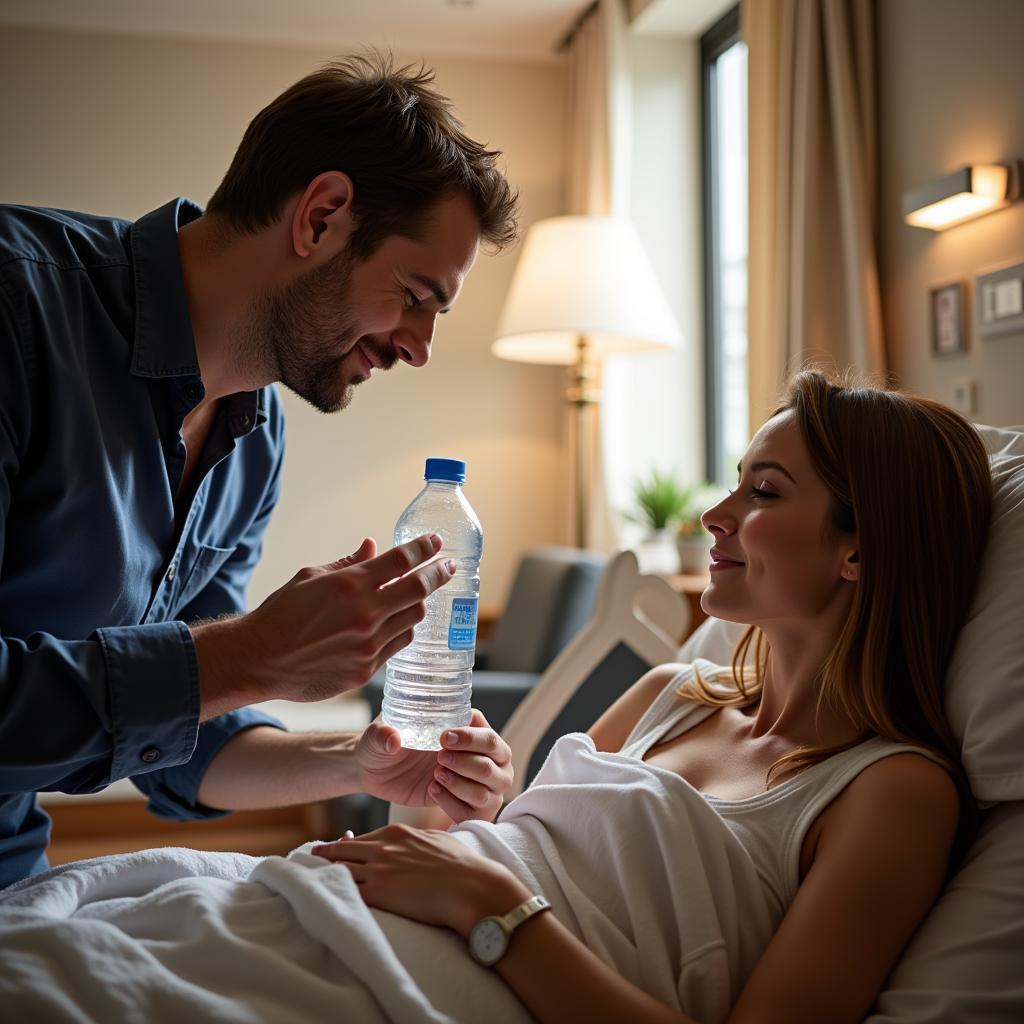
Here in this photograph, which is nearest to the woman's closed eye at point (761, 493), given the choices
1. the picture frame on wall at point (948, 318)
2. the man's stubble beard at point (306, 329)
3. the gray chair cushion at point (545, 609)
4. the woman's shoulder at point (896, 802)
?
the woman's shoulder at point (896, 802)

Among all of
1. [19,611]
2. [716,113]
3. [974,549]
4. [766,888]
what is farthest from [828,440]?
[716,113]

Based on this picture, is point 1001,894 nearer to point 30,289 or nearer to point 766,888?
point 766,888

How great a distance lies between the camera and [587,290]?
4.14 metres

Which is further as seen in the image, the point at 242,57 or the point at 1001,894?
the point at 242,57

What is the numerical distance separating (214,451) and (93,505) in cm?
28

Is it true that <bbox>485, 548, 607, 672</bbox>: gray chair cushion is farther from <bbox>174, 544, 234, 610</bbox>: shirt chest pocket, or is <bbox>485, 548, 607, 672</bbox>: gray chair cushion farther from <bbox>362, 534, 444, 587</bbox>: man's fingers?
<bbox>362, 534, 444, 587</bbox>: man's fingers

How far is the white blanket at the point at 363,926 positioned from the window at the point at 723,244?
3.75m

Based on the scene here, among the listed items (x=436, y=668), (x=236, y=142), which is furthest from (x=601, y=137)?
(x=436, y=668)

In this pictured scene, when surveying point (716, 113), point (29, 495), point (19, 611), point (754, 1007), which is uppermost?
point (716, 113)

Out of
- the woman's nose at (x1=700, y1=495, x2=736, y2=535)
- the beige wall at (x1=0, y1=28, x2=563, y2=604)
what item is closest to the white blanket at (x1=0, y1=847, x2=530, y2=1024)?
the woman's nose at (x1=700, y1=495, x2=736, y2=535)

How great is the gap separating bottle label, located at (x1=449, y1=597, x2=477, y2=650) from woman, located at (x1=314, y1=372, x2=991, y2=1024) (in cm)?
20

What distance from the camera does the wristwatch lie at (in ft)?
3.90

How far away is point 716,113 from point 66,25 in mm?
3170

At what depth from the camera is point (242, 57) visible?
5.34 meters
